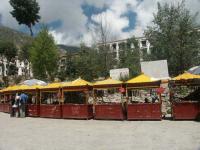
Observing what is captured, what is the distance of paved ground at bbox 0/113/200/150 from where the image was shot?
1366 cm

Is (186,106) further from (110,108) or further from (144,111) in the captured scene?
(110,108)

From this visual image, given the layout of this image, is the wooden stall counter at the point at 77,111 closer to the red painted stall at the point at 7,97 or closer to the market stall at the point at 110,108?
the market stall at the point at 110,108

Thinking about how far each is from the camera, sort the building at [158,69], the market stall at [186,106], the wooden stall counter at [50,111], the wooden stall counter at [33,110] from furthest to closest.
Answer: the building at [158,69] < the wooden stall counter at [33,110] < the wooden stall counter at [50,111] < the market stall at [186,106]

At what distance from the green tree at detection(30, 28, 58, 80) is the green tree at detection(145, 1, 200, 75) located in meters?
16.6

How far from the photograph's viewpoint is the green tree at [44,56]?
5488 cm

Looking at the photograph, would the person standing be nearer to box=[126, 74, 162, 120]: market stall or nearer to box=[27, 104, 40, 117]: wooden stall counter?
box=[27, 104, 40, 117]: wooden stall counter

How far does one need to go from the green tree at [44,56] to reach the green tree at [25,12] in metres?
14.0

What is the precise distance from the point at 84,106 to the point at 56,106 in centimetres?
302

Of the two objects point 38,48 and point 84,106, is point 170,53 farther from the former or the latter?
point 84,106

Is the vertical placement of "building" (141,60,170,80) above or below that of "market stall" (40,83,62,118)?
above

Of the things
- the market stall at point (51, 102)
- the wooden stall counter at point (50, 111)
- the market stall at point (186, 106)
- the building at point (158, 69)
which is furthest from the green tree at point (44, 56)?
the market stall at point (186, 106)

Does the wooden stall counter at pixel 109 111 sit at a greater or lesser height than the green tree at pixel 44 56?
lesser

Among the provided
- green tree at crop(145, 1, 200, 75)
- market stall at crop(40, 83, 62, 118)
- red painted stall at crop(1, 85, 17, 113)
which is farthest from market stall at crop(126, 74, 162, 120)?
green tree at crop(145, 1, 200, 75)

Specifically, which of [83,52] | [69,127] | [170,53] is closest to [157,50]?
[170,53]
